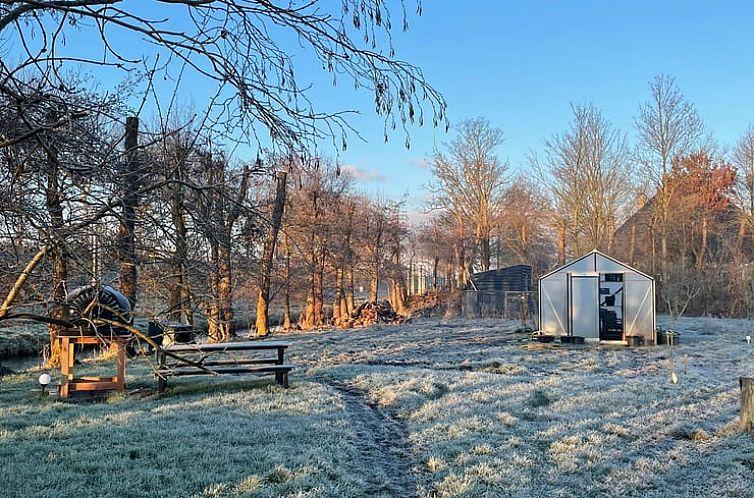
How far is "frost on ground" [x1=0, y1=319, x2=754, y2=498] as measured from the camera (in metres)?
5.20

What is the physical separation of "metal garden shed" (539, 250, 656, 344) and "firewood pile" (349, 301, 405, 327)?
29.4 ft

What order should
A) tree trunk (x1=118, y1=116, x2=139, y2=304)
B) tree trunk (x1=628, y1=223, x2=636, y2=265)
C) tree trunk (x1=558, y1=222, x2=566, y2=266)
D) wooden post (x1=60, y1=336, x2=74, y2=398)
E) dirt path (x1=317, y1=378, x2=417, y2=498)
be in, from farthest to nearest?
tree trunk (x1=558, y1=222, x2=566, y2=266) → tree trunk (x1=628, y1=223, x2=636, y2=265) → wooden post (x1=60, y1=336, x2=74, y2=398) → dirt path (x1=317, y1=378, x2=417, y2=498) → tree trunk (x1=118, y1=116, x2=139, y2=304)

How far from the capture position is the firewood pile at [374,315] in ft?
84.0

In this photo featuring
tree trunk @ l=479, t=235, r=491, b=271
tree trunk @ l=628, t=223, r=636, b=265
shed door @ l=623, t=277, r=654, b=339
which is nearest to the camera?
shed door @ l=623, t=277, r=654, b=339

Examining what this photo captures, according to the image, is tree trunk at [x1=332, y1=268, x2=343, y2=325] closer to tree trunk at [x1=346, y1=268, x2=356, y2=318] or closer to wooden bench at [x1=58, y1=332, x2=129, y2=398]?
tree trunk at [x1=346, y1=268, x2=356, y2=318]

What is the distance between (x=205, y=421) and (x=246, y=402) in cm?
117

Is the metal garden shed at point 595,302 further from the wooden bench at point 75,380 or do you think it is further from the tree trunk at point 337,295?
the wooden bench at point 75,380

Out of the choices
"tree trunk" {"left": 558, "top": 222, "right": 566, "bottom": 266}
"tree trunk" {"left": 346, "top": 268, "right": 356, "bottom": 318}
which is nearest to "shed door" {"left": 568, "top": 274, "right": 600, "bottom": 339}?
"tree trunk" {"left": 346, "top": 268, "right": 356, "bottom": 318}

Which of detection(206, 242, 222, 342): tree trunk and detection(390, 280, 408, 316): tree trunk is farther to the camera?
detection(390, 280, 408, 316): tree trunk

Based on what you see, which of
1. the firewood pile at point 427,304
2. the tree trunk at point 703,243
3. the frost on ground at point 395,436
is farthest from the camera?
the firewood pile at point 427,304

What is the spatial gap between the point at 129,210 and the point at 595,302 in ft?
53.3

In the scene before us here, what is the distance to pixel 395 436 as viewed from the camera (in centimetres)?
707

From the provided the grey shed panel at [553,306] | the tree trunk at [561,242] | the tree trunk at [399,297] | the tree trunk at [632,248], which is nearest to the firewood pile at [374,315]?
the tree trunk at [399,297]

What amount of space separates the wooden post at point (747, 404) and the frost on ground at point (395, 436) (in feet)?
0.52
